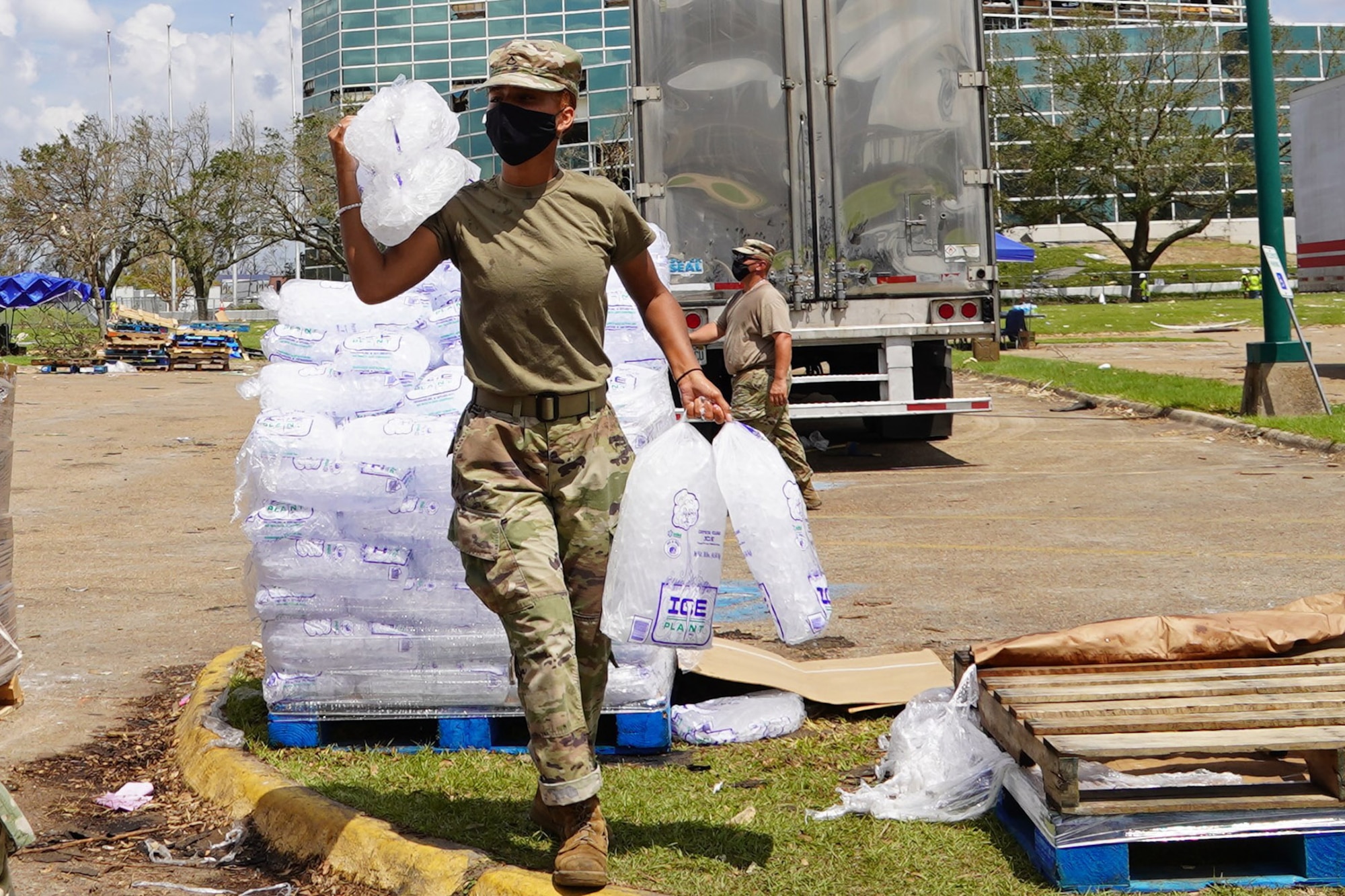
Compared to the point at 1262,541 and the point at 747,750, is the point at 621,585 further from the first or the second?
the point at 1262,541

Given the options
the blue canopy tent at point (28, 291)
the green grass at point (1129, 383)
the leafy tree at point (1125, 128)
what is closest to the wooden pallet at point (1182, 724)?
the green grass at point (1129, 383)

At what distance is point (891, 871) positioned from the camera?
368 cm

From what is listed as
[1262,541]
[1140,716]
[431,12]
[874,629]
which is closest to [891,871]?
[1140,716]

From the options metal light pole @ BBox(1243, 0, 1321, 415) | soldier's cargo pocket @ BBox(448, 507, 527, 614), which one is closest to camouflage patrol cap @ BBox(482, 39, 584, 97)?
soldier's cargo pocket @ BBox(448, 507, 527, 614)

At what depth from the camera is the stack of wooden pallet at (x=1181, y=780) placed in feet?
11.5

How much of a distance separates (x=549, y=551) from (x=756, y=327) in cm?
642

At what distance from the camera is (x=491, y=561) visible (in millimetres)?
3654

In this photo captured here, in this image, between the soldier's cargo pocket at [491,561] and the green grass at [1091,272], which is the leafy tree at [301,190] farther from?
the soldier's cargo pocket at [491,561]

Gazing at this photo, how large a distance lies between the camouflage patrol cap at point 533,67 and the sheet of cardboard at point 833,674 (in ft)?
7.31

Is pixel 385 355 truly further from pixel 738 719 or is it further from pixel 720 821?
pixel 720 821

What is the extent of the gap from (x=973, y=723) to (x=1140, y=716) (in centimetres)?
65

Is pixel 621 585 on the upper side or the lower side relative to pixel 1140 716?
upper

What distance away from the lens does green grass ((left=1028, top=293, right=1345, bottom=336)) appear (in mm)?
36781

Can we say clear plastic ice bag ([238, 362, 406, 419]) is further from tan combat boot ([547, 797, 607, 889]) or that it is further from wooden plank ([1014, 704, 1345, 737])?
wooden plank ([1014, 704, 1345, 737])
